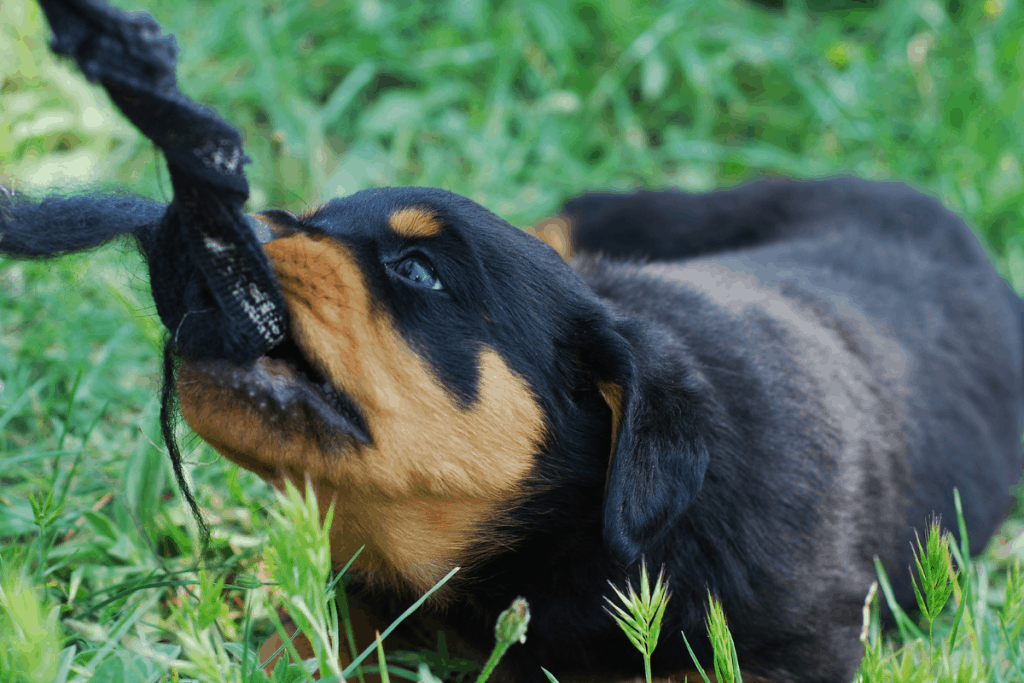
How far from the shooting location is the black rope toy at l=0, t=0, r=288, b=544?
5.18ft

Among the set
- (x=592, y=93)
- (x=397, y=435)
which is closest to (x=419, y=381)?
(x=397, y=435)

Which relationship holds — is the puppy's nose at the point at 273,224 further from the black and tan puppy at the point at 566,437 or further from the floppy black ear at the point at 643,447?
the floppy black ear at the point at 643,447

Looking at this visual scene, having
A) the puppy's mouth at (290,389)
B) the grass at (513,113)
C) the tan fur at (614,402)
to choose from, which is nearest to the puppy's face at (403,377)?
the puppy's mouth at (290,389)

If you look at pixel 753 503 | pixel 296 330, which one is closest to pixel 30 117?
pixel 296 330

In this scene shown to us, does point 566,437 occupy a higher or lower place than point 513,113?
lower

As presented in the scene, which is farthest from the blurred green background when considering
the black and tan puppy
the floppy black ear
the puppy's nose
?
the floppy black ear

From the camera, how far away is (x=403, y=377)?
89.9 inches

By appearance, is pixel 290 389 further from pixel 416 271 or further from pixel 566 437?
pixel 566 437

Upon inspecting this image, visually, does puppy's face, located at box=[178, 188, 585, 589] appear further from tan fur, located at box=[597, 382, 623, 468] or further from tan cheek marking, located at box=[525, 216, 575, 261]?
tan cheek marking, located at box=[525, 216, 575, 261]

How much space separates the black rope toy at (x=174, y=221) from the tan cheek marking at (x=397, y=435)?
0.13m

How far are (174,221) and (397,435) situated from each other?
779mm

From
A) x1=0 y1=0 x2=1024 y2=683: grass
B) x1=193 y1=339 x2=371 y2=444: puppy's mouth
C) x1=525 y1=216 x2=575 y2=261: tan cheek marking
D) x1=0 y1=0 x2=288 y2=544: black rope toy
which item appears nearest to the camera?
x1=0 y1=0 x2=288 y2=544: black rope toy

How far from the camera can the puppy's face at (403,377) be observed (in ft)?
7.19

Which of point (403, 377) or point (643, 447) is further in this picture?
point (643, 447)
